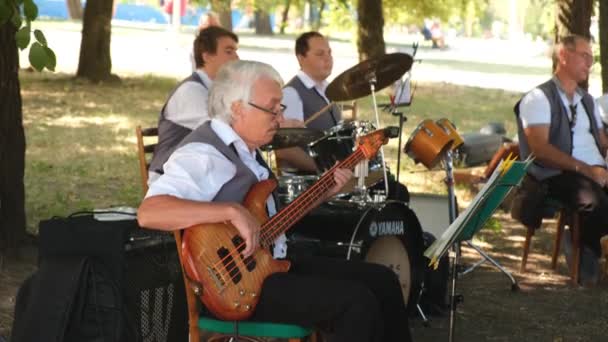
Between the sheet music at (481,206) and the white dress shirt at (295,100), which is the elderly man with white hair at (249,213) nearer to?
the sheet music at (481,206)

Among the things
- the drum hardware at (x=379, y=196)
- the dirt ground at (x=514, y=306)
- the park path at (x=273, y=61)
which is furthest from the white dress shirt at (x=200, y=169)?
the park path at (x=273, y=61)

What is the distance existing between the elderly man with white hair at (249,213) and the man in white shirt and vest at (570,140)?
298 cm

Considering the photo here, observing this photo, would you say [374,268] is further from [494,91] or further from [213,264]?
[494,91]

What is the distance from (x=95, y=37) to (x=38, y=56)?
13.6 m

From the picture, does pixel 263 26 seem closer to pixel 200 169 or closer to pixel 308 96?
pixel 308 96

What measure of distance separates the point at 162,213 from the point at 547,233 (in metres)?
5.60

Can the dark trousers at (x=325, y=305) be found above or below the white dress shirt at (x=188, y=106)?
below

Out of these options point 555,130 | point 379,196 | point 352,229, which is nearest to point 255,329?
point 352,229

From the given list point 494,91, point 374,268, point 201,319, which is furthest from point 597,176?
point 494,91

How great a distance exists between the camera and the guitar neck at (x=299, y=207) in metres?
3.82

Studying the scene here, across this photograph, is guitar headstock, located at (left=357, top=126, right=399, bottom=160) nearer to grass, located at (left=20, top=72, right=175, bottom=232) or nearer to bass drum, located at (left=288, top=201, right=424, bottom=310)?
bass drum, located at (left=288, top=201, right=424, bottom=310)

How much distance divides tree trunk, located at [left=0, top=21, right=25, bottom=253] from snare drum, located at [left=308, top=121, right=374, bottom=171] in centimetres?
172

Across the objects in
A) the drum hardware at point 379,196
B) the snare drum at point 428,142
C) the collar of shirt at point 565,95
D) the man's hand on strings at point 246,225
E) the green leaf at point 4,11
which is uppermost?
the green leaf at point 4,11

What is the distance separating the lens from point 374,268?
398cm
